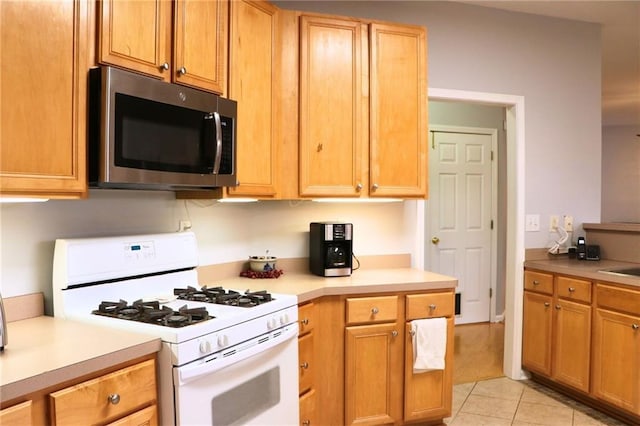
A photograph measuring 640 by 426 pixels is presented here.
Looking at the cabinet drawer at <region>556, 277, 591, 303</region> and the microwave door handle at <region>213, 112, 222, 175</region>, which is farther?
the cabinet drawer at <region>556, 277, 591, 303</region>

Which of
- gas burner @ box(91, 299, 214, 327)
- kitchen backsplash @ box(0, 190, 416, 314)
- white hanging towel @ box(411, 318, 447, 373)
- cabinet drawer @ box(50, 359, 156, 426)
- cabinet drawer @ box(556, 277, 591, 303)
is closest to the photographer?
cabinet drawer @ box(50, 359, 156, 426)

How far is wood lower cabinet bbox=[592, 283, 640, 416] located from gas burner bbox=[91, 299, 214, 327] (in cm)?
232

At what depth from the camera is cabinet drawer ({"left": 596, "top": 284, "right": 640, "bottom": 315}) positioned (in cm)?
261

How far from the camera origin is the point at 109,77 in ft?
5.32

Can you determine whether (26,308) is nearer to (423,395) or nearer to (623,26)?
(423,395)

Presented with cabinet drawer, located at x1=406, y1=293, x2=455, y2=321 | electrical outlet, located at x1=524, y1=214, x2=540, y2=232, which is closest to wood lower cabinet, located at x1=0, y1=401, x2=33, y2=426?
cabinet drawer, located at x1=406, y1=293, x2=455, y2=321

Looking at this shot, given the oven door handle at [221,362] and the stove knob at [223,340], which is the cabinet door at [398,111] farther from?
the stove knob at [223,340]

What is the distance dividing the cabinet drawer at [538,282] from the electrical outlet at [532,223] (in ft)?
1.04

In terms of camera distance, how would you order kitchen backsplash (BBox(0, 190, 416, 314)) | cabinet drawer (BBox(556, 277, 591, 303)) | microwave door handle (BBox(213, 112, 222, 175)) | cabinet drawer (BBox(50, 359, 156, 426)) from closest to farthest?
cabinet drawer (BBox(50, 359, 156, 426)), kitchen backsplash (BBox(0, 190, 416, 314)), microwave door handle (BBox(213, 112, 222, 175)), cabinet drawer (BBox(556, 277, 591, 303))

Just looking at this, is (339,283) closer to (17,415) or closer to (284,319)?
(284,319)

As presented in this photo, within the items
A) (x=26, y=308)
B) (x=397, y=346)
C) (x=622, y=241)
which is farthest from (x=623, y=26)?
(x=26, y=308)

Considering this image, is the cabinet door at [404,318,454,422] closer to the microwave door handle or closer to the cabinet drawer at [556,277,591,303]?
the cabinet drawer at [556,277,591,303]

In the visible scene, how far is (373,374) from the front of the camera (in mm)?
2459

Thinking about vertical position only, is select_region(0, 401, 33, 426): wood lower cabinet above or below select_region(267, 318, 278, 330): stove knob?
below
